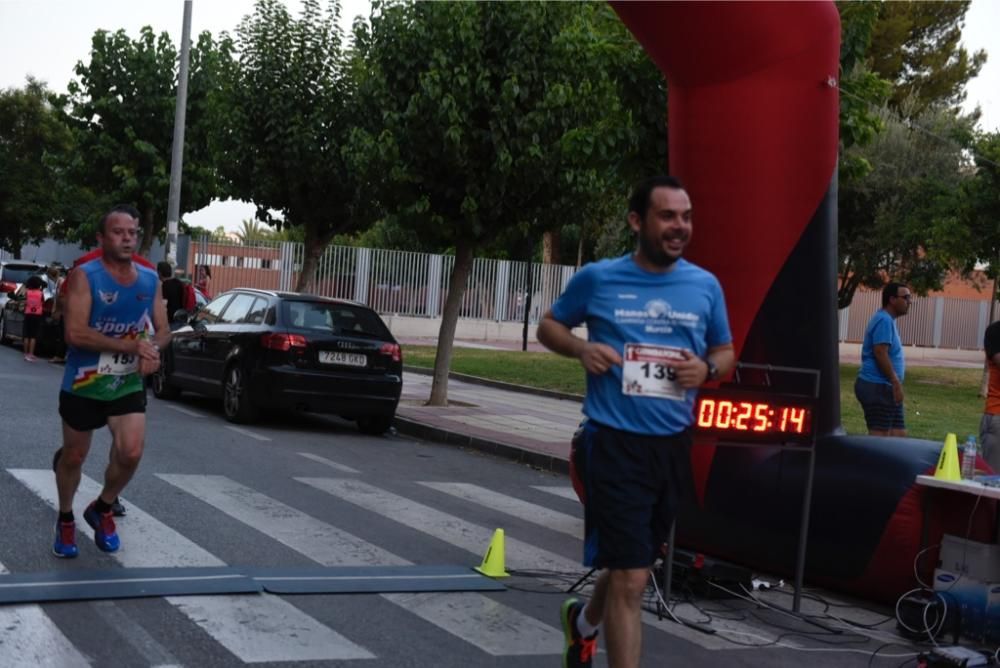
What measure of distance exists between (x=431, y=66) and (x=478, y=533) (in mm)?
9609

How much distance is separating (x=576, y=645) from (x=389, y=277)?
35.5 metres

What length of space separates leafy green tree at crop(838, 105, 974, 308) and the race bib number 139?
98.7 feet

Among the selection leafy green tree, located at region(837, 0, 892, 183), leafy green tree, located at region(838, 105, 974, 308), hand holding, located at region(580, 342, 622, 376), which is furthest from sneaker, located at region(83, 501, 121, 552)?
leafy green tree, located at region(838, 105, 974, 308)

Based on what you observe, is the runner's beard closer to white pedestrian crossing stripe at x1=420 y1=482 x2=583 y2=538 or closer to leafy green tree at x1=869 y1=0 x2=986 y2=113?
white pedestrian crossing stripe at x1=420 y1=482 x2=583 y2=538

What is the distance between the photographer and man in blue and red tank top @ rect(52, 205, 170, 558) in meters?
6.88

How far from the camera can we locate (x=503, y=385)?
2445cm

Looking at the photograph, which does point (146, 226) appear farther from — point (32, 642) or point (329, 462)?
point (32, 642)

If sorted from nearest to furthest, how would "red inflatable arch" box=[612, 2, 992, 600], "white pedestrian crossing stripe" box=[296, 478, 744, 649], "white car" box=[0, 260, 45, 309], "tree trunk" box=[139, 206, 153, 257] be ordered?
"white pedestrian crossing stripe" box=[296, 478, 744, 649]
"red inflatable arch" box=[612, 2, 992, 600]
"white car" box=[0, 260, 45, 309]
"tree trunk" box=[139, 206, 153, 257]

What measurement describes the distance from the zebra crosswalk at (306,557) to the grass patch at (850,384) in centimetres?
915

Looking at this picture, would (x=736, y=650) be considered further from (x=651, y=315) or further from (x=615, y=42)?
(x=615, y=42)

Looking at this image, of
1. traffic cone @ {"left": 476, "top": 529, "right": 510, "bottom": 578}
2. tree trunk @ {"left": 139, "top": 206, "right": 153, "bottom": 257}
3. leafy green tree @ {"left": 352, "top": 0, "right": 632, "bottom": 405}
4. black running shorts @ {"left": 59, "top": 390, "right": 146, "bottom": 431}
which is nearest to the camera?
black running shorts @ {"left": 59, "top": 390, "right": 146, "bottom": 431}

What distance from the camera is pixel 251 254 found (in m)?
37.7

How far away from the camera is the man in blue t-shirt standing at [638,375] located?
4.66 meters

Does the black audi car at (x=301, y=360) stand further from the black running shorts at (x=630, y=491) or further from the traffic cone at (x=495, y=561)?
the black running shorts at (x=630, y=491)
